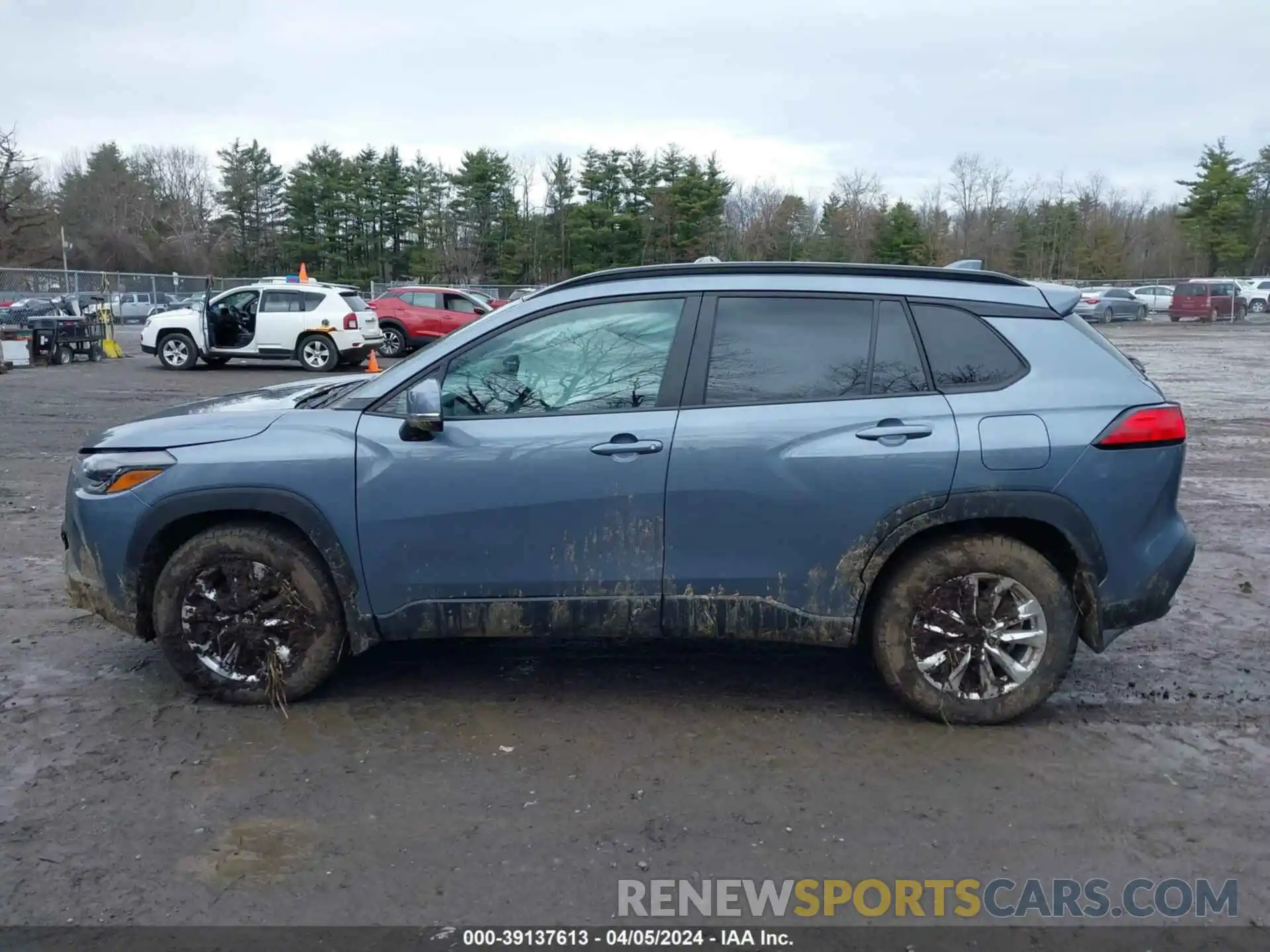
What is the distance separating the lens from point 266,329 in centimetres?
2158

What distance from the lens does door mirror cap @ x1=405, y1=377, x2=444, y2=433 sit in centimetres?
418

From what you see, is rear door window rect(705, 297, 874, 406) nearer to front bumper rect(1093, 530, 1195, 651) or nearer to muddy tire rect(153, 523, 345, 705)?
front bumper rect(1093, 530, 1195, 651)

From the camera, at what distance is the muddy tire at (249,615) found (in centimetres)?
440

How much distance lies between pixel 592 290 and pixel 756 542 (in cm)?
129

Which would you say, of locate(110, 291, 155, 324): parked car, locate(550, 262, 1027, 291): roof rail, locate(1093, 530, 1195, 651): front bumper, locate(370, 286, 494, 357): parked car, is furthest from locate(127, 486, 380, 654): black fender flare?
locate(110, 291, 155, 324): parked car

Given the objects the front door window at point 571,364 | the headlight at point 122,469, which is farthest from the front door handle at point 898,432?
the headlight at point 122,469

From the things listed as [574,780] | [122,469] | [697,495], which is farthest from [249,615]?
[697,495]

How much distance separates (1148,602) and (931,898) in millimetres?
1772

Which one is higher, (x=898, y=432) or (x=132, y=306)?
(x=132, y=306)

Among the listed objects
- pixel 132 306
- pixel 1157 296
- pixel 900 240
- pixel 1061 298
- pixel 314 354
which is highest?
pixel 900 240

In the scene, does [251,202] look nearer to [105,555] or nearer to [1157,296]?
[1157,296]

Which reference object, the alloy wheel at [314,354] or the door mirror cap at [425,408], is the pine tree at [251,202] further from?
the door mirror cap at [425,408]

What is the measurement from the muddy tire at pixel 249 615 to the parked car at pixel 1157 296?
52.1 meters

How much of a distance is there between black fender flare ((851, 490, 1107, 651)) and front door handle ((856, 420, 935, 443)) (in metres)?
0.27
